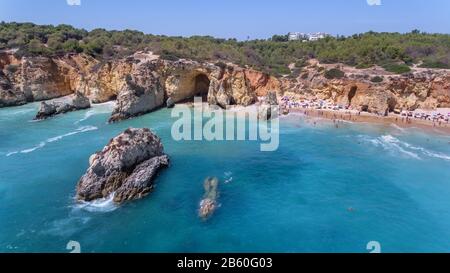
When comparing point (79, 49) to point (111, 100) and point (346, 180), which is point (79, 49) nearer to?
point (111, 100)

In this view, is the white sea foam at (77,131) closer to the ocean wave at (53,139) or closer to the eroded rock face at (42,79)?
the ocean wave at (53,139)

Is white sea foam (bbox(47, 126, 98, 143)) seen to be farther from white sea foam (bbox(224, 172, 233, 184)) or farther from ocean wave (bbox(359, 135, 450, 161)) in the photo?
ocean wave (bbox(359, 135, 450, 161))

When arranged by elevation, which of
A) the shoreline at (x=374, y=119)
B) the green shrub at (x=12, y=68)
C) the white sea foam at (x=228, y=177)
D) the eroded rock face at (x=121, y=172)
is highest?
the green shrub at (x=12, y=68)

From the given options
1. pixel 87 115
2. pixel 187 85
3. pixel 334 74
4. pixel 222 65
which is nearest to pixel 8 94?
pixel 87 115

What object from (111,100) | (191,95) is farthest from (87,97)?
Answer: (191,95)

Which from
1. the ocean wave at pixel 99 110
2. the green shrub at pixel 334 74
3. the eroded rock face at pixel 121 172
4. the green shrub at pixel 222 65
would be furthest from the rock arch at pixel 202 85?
the eroded rock face at pixel 121 172

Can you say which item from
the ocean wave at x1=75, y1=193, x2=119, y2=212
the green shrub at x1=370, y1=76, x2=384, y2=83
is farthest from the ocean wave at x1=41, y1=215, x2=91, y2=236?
the green shrub at x1=370, y1=76, x2=384, y2=83
